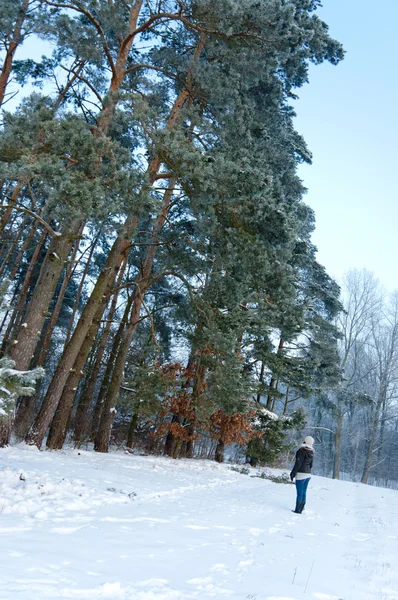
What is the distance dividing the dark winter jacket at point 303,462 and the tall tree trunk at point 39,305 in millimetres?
5754

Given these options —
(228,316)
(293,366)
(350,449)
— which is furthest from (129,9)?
(350,449)

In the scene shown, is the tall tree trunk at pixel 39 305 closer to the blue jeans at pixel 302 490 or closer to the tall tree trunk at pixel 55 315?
the blue jeans at pixel 302 490

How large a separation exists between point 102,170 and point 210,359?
20.6 ft

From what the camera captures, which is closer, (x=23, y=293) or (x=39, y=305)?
(x=39, y=305)

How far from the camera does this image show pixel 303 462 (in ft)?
28.8

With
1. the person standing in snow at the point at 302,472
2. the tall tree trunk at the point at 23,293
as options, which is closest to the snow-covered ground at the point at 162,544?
the person standing in snow at the point at 302,472

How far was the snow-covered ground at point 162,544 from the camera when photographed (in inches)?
118

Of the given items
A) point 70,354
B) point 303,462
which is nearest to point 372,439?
point 303,462

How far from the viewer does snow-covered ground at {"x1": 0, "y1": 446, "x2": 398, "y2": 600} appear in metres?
3.01

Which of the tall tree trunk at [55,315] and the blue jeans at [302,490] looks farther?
the tall tree trunk at [55,315]

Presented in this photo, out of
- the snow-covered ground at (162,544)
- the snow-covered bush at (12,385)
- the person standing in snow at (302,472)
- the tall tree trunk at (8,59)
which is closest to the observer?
the snow-covered ground at (162,544)

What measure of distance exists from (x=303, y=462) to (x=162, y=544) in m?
5.27

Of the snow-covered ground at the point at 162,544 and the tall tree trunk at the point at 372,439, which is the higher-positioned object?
the tall tree trunk at the point at 372,439

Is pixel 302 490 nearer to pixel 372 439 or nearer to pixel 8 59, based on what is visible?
pixel 8 59
